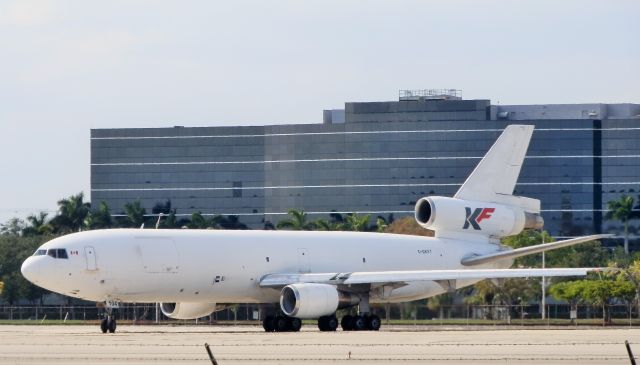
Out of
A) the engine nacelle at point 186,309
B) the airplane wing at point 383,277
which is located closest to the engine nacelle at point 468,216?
the airplane wing at point 383,277

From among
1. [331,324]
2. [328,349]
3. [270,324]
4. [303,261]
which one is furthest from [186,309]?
[328,349]

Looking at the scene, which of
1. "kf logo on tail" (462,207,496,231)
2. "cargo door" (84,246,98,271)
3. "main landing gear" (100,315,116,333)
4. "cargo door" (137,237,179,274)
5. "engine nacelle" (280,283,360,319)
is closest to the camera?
"main landing gear" (100,315,116,333)

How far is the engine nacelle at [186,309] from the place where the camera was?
63656 mm

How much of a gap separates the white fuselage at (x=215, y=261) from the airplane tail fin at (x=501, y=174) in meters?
2.22

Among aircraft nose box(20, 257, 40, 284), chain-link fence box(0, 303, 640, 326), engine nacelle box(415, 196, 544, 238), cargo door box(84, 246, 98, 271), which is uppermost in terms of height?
engine nacelle box(415, 196, 544, 238)

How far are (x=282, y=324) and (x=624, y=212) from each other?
→ 3966 inches

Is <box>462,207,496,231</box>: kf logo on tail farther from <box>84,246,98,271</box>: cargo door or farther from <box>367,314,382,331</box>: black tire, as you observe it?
<box>84,246,98,271</box>: cargo door

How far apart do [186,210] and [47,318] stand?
239 ft

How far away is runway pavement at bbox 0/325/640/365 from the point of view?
116ft

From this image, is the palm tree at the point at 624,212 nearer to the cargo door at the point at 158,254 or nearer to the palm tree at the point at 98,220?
the palm tree at the point at 98,220

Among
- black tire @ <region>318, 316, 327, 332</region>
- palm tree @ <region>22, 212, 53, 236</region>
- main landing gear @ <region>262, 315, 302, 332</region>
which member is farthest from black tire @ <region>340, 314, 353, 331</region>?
palm tree @ <region>22, 212, 53, 236</region>

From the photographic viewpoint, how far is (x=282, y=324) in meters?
60.2

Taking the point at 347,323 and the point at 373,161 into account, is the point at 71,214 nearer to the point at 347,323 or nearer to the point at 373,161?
the point at 373,161

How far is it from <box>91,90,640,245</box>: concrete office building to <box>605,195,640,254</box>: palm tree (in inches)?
59.3
